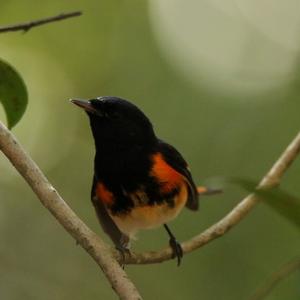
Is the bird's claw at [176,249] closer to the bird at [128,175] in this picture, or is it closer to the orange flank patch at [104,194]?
the bird at [128,175]

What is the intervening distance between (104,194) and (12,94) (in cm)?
110

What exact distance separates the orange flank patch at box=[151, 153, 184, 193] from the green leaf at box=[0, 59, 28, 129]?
3.70 feet

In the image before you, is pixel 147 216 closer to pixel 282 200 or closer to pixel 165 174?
pixel 165 174

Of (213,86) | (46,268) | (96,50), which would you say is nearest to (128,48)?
(96,50)

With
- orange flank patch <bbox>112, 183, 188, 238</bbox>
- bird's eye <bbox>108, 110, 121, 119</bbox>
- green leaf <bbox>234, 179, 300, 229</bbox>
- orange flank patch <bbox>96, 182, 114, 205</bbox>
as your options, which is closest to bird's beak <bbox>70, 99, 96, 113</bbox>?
bird's eye <bbox>108, 110, 121, 119</bbox>

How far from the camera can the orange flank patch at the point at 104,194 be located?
310cm

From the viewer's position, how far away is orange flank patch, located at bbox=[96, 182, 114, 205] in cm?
310

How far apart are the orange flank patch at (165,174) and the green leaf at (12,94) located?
3.70 ft

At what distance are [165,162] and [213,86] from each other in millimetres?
4423

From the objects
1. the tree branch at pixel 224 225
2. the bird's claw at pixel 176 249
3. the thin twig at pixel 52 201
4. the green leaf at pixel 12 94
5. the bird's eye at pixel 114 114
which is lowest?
the bird's claw at pixel 176 249

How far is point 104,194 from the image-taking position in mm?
3123

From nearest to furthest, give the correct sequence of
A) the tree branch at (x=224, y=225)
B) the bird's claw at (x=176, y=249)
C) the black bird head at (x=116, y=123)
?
the tree branch at (x=224, y=225)
the bird's claw at (x=176, y=249)
the black bird head at (x=116, y=123)

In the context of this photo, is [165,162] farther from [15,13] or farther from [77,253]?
[15,13]

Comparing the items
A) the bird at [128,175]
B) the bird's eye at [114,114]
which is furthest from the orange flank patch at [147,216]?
the bird's eye at [114,114]
